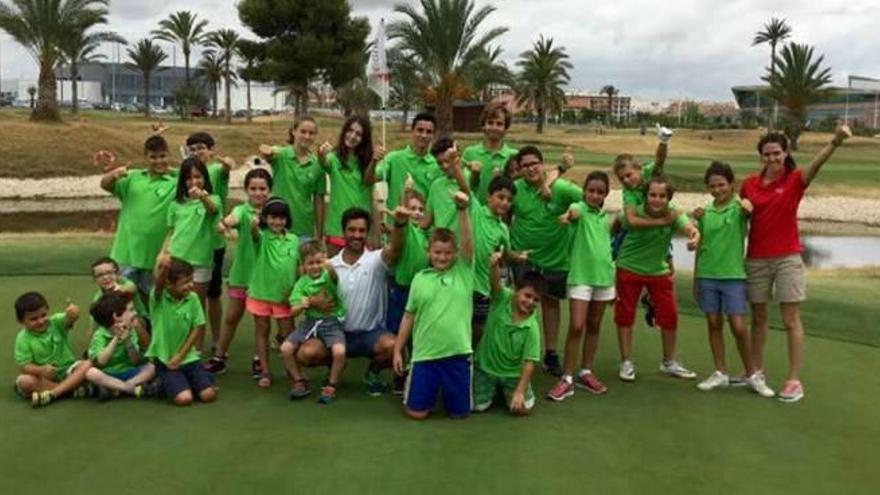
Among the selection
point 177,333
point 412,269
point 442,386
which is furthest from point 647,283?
point 177,333

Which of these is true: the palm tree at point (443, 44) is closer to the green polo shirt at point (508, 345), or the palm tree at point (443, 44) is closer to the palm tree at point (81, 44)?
the palm tree at point (81, 44)

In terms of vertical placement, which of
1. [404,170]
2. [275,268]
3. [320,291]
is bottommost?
[320,291]

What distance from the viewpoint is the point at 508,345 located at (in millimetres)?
5656

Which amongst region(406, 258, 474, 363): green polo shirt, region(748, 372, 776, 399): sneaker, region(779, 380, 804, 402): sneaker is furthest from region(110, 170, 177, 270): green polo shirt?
region(779, 380, 804, 402): sneaker

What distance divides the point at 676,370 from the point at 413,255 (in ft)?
6.72

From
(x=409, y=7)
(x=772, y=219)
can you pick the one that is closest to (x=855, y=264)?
(x=772, y=219)

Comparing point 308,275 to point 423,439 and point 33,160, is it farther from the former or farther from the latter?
point 33,160

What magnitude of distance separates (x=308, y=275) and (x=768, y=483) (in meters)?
3.03

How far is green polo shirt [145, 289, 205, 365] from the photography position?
572 cm

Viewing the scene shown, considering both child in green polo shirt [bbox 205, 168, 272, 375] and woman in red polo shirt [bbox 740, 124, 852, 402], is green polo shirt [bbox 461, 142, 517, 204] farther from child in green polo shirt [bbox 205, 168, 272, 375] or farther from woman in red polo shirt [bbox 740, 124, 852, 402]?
woman in red polo shirt [bbox 740, 124, 852, 402]

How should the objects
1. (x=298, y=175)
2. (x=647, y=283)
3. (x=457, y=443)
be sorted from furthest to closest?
(x=298, y=175)
(x=647, y=283)
(x=457, y=443)

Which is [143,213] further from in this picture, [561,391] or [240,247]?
[561,391]

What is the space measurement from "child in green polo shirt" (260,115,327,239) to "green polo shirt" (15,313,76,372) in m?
1.76

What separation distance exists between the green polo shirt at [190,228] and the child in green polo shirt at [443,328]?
177 centimetres
